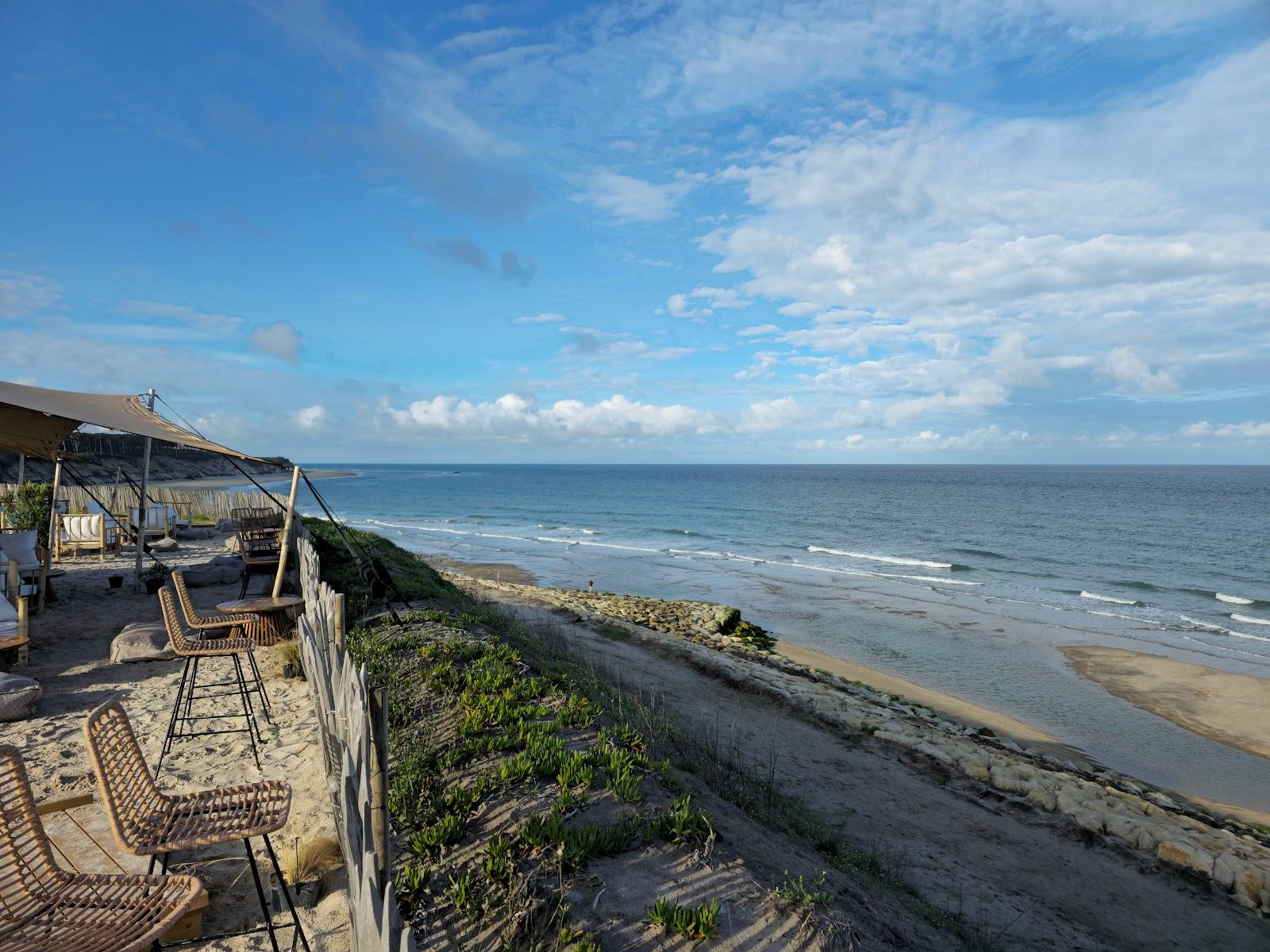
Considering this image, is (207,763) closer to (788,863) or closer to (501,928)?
(501,928)

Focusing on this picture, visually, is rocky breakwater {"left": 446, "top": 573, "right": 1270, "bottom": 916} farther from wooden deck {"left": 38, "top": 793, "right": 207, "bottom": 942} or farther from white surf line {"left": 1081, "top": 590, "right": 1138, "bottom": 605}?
white surf line {"left": 1081, "top": 590, "right": 1138, "bottom": 605}

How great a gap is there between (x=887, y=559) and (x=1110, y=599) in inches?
399

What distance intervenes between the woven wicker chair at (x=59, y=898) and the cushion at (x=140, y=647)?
20.5 ft

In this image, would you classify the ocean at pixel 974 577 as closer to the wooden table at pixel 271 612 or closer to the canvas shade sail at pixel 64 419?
the wooden table at pixel 271 612

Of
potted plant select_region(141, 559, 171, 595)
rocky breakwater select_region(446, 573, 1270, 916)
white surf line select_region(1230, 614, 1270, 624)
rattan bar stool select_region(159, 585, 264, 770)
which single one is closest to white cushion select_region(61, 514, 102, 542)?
potted plant select_region(141, 559, 171, 595)

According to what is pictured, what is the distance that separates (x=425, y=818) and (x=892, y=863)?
4.50 m

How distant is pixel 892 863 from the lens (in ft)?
21.0

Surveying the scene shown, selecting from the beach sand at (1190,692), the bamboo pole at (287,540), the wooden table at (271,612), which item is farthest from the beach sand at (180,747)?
the beach sand at (1190,692)

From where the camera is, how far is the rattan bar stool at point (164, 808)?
298 cm

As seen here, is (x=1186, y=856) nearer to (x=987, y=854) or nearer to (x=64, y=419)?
(x=987, y=854)

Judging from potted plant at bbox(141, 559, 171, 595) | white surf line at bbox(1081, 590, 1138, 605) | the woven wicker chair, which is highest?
the woven wicker chair

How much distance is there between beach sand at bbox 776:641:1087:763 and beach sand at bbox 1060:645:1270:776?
321 cm

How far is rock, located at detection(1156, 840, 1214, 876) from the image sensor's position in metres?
7.44

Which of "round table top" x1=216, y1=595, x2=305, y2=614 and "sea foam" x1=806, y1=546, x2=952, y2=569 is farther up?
"round table top" x1=216, y1=595, x2=305, y2=614
